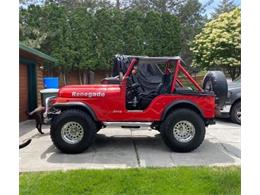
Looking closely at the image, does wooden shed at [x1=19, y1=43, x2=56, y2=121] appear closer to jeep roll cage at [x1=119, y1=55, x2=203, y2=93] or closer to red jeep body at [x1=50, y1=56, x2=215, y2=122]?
red jeep body at [x1=50, y1=56, x2=215, y2=122]

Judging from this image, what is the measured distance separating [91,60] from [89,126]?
11.3m

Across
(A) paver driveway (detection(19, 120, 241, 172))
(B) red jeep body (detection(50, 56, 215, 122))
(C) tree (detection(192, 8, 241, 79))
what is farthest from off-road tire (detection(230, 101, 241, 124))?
(C) tree (detection(192, 8, 241, 79))

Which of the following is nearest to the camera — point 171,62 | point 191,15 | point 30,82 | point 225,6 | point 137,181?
point 137,181

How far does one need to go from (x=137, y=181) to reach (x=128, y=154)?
5.41 feet

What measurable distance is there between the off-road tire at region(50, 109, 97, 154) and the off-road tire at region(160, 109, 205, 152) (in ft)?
4.59

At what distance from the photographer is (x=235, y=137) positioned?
302 inches

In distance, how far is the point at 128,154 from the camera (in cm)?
623

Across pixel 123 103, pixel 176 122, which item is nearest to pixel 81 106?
pixel 123 103

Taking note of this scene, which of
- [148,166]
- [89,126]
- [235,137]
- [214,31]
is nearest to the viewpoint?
[148,166]

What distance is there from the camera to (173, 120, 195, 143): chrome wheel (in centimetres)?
635

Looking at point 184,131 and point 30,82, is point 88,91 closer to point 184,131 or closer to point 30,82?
point 184,131

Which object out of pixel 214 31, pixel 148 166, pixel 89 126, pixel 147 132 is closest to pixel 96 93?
pixel 89 126
